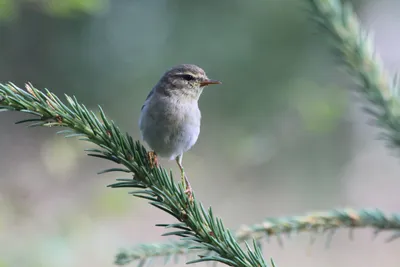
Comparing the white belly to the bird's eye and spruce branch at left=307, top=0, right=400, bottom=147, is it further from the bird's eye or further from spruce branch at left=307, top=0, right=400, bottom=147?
spruce branch at left=307, top=0, right=400, bottom=147

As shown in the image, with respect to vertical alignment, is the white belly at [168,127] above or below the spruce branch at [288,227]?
above

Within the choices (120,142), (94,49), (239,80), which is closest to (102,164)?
(94,49)

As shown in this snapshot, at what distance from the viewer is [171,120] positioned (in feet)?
5.37

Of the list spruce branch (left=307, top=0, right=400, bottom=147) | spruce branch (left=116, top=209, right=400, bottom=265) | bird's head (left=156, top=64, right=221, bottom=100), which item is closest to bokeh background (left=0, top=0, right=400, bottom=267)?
bird's head (left=156, top=64, right=221, bottom=100)

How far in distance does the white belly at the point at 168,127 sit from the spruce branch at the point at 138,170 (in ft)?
1.70

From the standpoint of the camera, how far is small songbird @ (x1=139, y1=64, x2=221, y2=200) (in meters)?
1.61

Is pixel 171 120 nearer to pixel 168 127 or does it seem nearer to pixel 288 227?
pixel 168 127

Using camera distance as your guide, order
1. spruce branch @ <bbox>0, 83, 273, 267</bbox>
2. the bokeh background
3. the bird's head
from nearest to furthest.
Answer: spruce branch @ <bbox>0, 83, 273, 267</bbox>, the bird's head, the bokeh background

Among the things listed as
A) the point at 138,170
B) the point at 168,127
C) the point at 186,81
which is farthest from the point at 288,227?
the point at 186,81

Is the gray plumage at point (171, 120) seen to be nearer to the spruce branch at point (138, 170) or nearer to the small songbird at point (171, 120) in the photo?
the small songbird at point (171, 120)

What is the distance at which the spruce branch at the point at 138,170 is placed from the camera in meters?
0.89

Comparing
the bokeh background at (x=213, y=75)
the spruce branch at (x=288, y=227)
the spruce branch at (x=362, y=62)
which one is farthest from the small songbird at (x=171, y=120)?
the bokeh background at (x=213, y=75)

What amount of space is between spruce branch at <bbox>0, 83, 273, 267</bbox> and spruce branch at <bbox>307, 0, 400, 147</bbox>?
1.20 ft

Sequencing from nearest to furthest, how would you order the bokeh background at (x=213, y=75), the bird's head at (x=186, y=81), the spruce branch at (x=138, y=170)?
the spruce branch at (x=138, y=170) → the bird's head at (x=186, y=81) → the bokeh background at (x=213, y=75)
